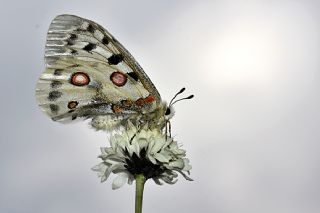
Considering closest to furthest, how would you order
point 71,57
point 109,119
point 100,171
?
1. point 100,171
2. point 109,119
3. point 71,57

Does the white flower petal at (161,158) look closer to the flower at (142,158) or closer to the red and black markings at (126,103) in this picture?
the flower at (142,158)

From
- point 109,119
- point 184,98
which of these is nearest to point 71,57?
point 109,119

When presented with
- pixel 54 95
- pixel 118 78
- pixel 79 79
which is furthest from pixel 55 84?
pixel 118 78

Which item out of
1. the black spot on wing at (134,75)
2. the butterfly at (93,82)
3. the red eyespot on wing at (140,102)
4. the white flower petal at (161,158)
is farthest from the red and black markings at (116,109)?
the white flower petal at (161,158)

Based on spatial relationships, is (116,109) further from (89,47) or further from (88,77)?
(89,47)

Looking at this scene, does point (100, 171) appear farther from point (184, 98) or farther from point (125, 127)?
point (184, 98)

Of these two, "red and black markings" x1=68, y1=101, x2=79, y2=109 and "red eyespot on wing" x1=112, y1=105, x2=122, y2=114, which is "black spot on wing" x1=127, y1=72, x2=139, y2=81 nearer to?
"red eyespot on wing" x1=112, y1=105, x2=122, y2=114
